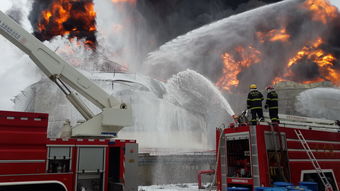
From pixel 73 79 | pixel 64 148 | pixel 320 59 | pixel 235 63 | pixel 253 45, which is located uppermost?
pixel 253 45

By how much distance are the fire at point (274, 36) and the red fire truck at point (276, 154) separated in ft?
131

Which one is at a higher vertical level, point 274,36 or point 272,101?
point 274,36

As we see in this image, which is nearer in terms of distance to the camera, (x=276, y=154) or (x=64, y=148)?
(x=64, y=148)

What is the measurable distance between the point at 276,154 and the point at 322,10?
43.6 meters

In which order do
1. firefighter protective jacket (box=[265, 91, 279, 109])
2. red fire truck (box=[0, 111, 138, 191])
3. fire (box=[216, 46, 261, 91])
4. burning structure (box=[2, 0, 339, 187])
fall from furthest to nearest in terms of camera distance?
1. fire (box=[216, 46, 261, 91])
2. burning structure (box=[2, 0, 339, 187])
3. firefighter protective jacket (box=[265, 91, 279, 109])
4. red fire truck (box=[0, 111, 138, 191])

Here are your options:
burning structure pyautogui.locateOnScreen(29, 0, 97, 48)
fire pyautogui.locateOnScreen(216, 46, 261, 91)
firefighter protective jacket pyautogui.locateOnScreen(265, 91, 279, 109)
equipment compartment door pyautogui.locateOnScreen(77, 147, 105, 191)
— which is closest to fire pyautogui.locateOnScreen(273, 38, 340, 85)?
fire pyautogui.locateOnScreen(216, 46, 261, 91)

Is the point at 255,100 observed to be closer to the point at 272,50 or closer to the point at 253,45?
the point at 253,45

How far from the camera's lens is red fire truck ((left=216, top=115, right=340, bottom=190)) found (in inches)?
295

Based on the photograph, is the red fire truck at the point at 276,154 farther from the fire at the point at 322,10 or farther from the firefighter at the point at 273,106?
the fire at the point at 322,10

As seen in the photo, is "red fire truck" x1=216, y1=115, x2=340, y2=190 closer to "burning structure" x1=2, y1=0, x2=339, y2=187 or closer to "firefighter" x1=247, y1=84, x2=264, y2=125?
"firefighter" x1=247, y1=84, x2=264, y2=125

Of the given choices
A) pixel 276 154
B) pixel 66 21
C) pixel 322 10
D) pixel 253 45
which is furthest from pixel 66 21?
pixel 276 154

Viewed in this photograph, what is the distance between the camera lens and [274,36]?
47.3 m

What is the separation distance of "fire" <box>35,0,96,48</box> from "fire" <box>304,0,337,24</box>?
38.4 metres

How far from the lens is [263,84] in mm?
49750
